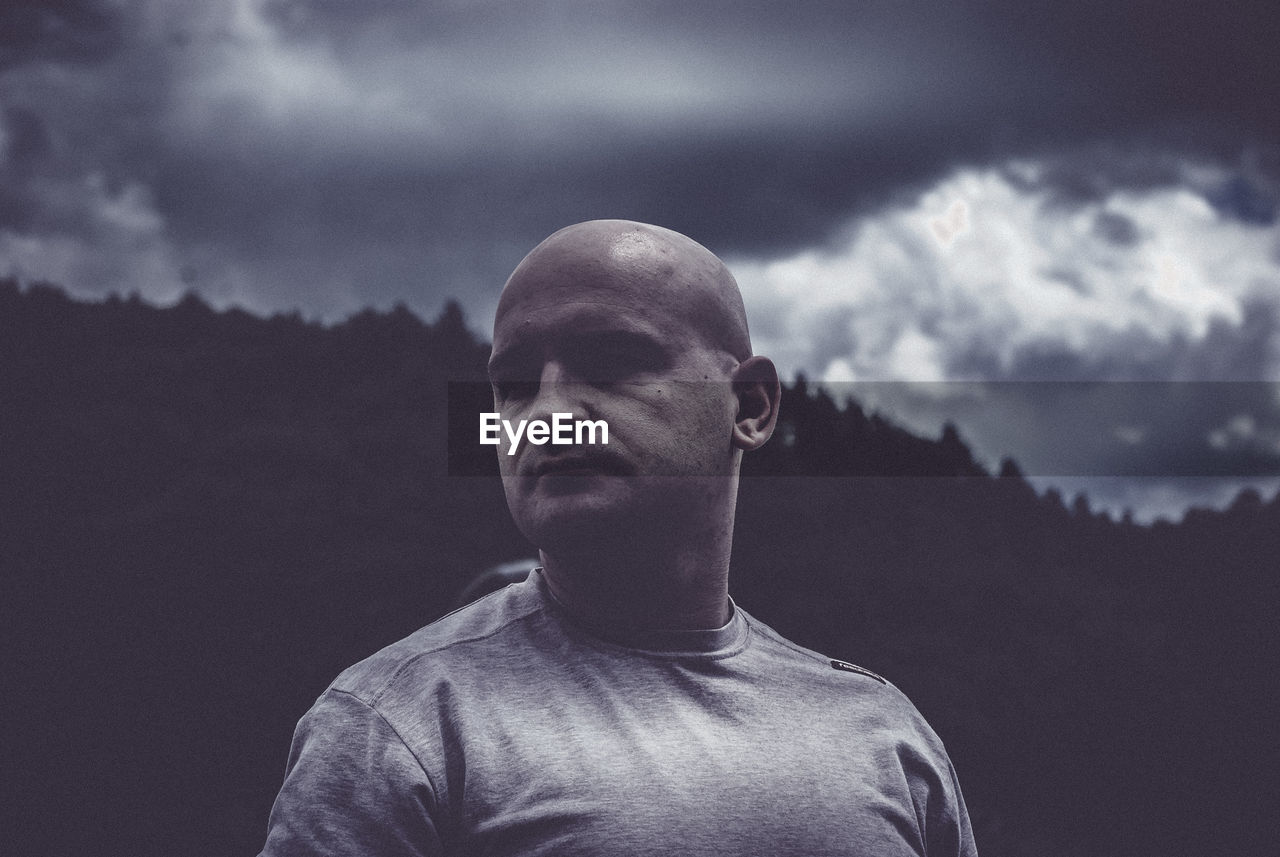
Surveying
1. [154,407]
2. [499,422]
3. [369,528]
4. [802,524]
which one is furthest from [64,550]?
[499,422]

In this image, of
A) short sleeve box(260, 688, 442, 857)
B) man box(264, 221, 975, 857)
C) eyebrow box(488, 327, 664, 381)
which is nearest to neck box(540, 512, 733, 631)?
man box(264, 221, 975, 857)

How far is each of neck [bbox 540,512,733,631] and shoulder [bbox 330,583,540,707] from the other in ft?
0.36

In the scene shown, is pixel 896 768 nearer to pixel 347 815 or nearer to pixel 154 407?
pixel 347 815

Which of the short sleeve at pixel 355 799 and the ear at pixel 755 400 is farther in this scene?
the ear at pixel 755 400

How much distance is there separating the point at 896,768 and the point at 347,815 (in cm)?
109

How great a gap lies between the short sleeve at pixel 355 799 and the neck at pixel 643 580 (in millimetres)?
485

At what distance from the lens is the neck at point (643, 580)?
73.9 inches

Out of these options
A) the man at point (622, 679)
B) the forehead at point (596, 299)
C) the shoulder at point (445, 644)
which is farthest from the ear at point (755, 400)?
the shoulder at point (445, 644)

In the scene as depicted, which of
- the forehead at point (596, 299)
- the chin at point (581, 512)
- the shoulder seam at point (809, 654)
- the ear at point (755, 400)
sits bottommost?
the shoulder seam at point (809, 654)

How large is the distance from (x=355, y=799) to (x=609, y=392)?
871 millimetres

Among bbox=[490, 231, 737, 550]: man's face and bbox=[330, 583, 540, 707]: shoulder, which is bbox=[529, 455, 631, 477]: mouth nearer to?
bbox=[490, 231, 737, 550]: man's face

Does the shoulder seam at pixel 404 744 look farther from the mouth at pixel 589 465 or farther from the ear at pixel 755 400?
the ear at pixel 755 400

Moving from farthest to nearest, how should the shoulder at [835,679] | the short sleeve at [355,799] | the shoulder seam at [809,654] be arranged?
the shoulder seam at [809,654] → the shoulder at [835,679] → the short sleeve at [355,799]

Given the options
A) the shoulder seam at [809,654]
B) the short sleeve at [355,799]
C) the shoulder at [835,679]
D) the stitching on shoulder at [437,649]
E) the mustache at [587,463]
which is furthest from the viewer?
the shoulder seam at [809,654]
